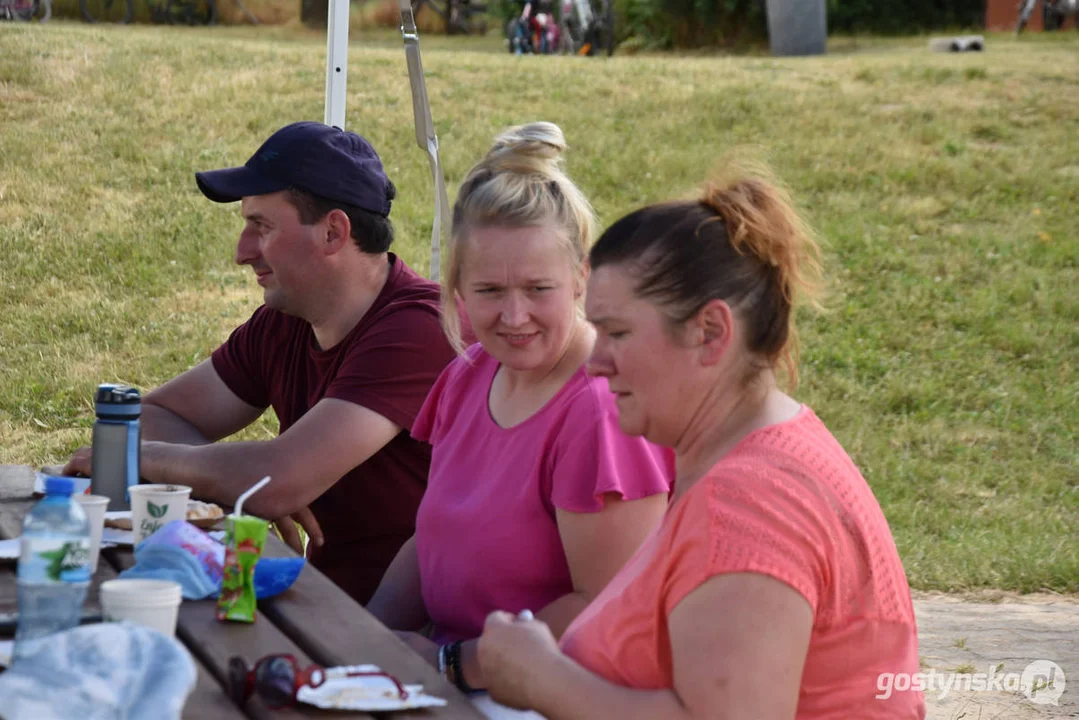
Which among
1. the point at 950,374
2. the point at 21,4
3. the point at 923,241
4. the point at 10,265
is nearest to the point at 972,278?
the point at 923,241

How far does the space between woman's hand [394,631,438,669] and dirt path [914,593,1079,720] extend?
218 centimetres

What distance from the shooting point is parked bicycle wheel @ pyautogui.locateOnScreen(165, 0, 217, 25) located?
67.6 ft

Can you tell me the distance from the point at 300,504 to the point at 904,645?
1.51 metres

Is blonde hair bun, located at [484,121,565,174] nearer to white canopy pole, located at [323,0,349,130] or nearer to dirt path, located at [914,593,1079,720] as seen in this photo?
white canopy pole, located at [323,0,349,130]

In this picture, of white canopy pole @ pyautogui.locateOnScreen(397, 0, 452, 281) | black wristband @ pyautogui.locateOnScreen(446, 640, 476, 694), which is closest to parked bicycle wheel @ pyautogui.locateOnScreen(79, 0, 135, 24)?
white canopy pole @ pyautogui.locateOnScreen(397, 0, 452, 281)

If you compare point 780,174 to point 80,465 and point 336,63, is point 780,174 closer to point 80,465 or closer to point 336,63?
point 336,63

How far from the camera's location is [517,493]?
2438 mm

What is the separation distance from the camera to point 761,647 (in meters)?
1.60

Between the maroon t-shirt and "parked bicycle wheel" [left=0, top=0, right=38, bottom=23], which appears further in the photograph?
"parked bicycle wheel" [left=0, top=0, right=38, bottom=23]

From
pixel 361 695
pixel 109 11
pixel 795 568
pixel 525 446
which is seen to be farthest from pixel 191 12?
pixel 795 568

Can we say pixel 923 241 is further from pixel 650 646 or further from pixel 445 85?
pixel 650 646

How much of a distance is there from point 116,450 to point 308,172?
0.88 m

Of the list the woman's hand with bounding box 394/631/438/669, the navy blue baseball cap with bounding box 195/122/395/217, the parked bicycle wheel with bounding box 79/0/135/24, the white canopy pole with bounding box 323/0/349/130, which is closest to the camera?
the woman's hand with bounding box 394/631/438/669

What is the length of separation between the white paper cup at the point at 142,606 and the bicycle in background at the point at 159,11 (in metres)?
19.1
